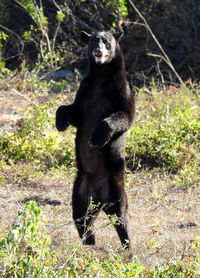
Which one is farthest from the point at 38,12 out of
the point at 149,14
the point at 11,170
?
the point at 11,170

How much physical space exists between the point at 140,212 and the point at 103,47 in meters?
2.01

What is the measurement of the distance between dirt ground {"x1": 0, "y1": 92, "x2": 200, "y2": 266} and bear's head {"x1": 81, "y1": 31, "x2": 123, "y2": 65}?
1.49 meters

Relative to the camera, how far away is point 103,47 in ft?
15.7

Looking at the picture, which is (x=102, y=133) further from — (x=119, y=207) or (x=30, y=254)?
(x=30, y=254)

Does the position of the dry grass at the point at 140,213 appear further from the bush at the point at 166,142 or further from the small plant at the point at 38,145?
the small plant at the point at 38,145

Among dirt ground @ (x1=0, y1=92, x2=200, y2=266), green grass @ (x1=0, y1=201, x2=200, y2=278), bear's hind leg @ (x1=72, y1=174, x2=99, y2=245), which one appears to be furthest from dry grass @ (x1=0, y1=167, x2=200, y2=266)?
green grass @ (x1=0, y1=201, x2=200, y2=278)

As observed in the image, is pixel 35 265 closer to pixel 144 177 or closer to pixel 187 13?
pixel 144 177

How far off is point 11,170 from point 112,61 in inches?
104

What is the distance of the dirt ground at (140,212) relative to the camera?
15.4 ft

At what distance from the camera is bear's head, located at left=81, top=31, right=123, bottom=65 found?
4730 mm

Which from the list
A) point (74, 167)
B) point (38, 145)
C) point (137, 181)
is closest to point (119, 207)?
point (137, 181)

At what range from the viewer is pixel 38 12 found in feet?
33.2

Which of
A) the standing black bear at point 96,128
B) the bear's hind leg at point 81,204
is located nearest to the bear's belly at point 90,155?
the standing black bear at point 96,128

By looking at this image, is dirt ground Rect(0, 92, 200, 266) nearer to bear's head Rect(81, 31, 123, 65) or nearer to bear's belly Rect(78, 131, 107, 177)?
bear's belly Rect(78, 131, 107, 177)
